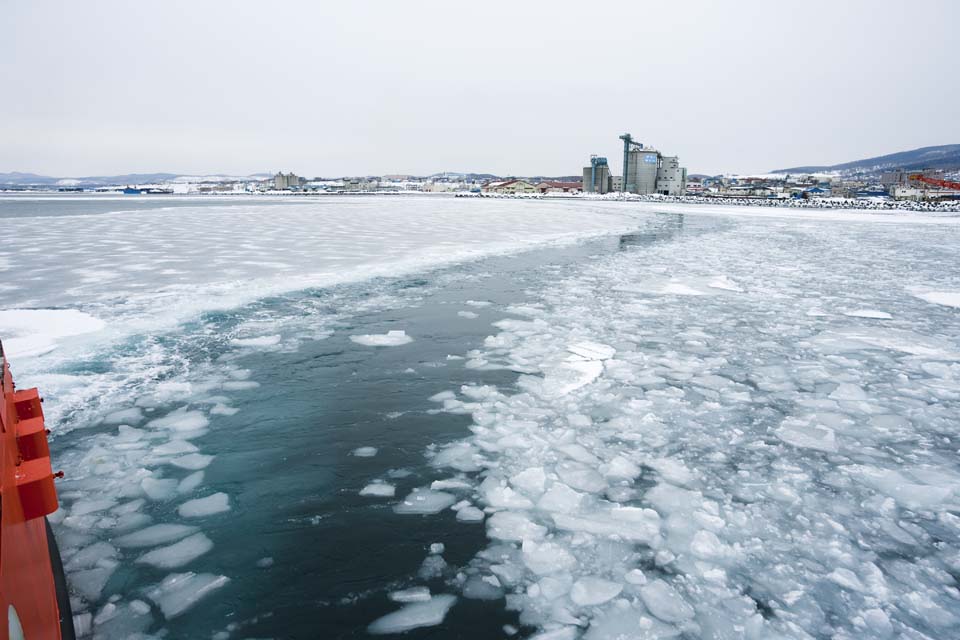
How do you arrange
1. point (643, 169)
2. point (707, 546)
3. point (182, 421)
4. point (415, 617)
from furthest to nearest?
point (643, 169), point (182, 421), point (707, 546), point (415, 617)

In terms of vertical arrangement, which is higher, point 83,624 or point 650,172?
point 650,172

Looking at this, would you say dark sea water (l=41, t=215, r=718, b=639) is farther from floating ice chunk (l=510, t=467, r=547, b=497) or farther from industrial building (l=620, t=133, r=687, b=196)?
industrial building (l=620, t=133, r=687, b=196)

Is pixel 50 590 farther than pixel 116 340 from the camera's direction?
No

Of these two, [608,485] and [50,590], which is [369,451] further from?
[50,590]

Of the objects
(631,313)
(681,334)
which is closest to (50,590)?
(681,334)

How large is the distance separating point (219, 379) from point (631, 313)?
15.7 feet

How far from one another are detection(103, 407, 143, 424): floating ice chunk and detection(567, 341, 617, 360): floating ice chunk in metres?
3.65

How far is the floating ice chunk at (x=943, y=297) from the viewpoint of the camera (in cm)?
762

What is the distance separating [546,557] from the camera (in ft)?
8.09

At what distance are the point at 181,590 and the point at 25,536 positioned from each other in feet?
3.27

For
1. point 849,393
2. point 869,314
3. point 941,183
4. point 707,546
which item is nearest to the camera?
point 707,546

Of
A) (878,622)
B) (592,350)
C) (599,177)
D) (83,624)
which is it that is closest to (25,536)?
(83,624)

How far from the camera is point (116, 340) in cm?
550

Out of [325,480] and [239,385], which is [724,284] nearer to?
[239,385]
